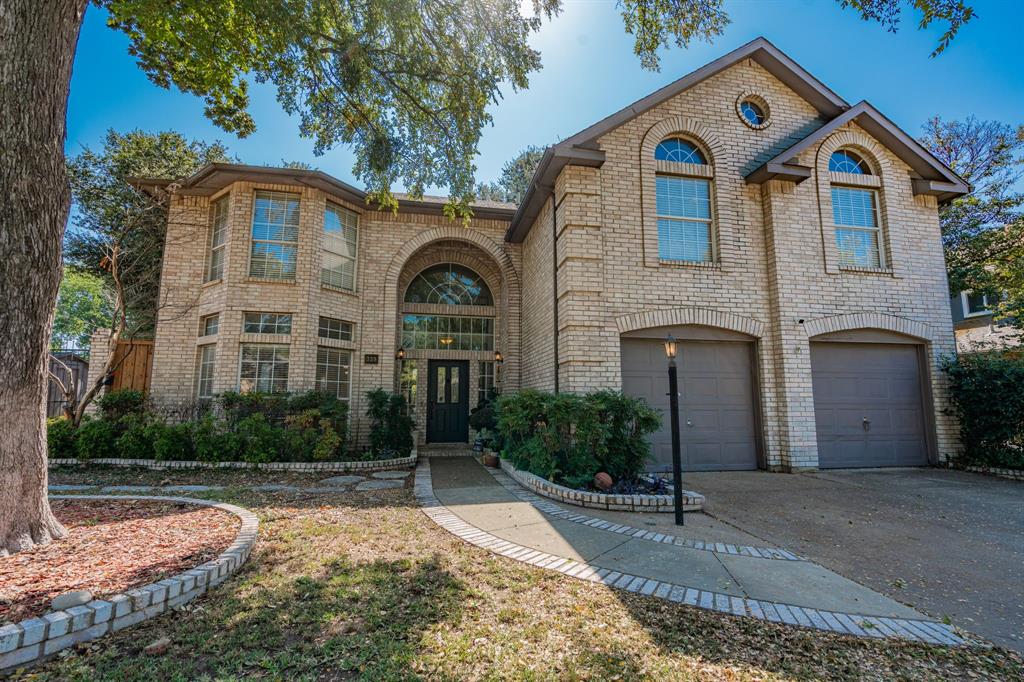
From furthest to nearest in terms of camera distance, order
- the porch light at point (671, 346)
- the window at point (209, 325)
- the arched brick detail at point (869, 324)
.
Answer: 1. the window at point (209, 325)
2. the arched brick detail at point (869, 324)
3. the porch light at point (671, 346)

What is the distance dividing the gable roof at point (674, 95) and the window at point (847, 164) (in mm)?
858

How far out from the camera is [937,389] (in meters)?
8.45

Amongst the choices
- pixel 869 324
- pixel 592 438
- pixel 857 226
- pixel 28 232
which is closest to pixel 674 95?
pixel 857 226

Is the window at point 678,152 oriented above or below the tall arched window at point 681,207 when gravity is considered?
above

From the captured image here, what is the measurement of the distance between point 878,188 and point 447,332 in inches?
400

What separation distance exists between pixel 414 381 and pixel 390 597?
28.7 ft

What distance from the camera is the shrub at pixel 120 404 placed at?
28.7 ft

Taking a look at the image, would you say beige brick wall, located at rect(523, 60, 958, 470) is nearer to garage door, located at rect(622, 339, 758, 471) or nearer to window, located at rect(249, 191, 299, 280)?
garage door, located at rect(622, 339, 758, 471)

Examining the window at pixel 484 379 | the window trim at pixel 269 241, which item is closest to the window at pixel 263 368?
the window trim at pixel 269 241

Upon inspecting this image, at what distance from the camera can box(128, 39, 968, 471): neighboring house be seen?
779cm

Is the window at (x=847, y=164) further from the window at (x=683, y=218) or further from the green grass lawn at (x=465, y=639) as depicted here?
the green grass lawn at (x=465, y=639)

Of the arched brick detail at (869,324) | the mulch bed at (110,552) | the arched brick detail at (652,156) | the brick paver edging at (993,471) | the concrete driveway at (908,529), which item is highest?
the arched brick detail at (652,156)

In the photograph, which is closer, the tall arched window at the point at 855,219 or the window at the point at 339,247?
the tall arched window at the point at 855,219

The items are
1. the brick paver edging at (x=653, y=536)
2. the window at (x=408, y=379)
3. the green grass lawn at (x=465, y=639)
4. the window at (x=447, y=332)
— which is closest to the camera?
the green grass lawn at (x=465, y=639)
